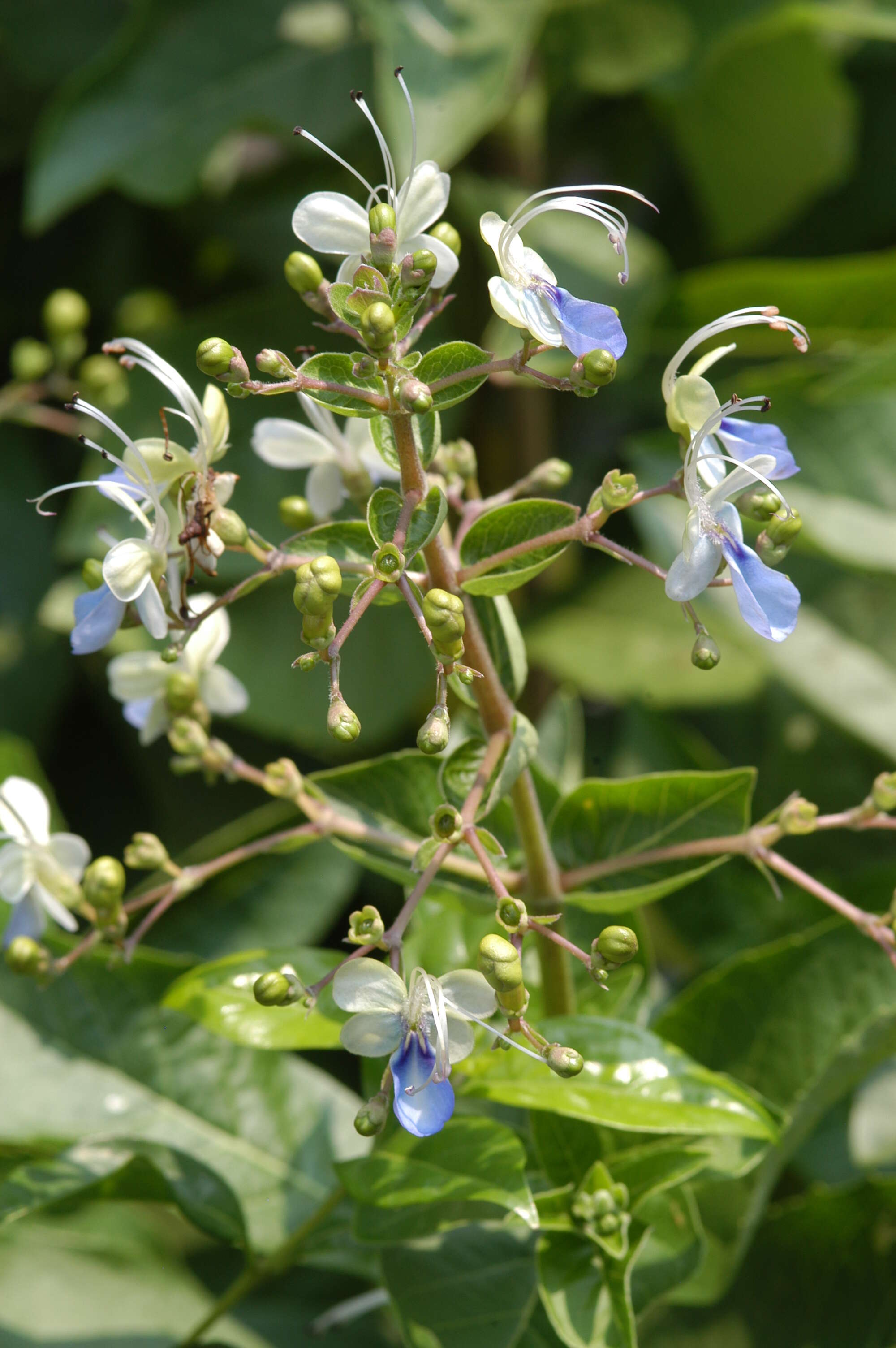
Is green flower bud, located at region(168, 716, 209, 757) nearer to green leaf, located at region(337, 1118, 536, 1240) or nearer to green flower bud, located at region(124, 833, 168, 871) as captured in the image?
green flower bud, located at region(124, 833, 168, 871)

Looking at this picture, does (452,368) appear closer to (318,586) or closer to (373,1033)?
(318,586)

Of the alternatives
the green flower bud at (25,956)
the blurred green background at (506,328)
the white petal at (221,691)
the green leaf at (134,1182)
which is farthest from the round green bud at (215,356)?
the blurred green background at (506,328)

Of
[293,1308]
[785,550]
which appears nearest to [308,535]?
[785,550]

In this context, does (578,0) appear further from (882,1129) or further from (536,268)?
(882,1129)

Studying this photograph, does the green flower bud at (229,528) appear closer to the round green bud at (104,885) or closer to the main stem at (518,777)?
the main stem at (518,777)

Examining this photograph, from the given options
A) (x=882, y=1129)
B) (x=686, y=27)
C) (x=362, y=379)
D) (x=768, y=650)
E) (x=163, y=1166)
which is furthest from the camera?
(x=686, y=27)

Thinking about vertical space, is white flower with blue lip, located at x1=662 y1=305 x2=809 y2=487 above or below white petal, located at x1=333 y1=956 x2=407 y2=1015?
above

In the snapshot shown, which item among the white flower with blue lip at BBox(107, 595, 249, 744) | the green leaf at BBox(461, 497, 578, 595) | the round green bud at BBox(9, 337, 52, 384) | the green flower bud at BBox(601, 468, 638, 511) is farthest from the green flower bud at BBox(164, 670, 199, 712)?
the round green bud at BBox(9, 337, 52, 384)
